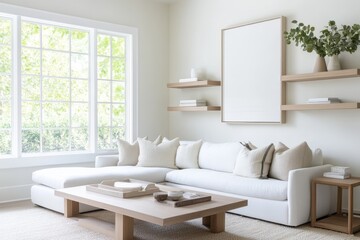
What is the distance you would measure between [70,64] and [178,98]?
1.81m

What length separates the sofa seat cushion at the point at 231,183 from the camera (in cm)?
388

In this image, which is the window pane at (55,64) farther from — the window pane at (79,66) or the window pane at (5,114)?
the window pane at (5,114)

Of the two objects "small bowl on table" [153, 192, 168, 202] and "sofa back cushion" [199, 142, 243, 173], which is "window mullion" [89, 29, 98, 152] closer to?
"sofa back cushion" [199, 142, 243, 173]

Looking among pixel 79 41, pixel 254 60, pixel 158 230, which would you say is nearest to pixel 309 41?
pixel 254 60

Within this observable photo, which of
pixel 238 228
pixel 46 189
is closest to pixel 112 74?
pixel 46 189

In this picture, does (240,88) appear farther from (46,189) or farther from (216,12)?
(46,189)

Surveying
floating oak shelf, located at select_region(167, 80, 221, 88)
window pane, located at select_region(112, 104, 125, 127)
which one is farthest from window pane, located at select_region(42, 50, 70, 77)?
floating oak shelf, located at select_region(167, 80, 221, 88)

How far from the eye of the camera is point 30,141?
5113mm

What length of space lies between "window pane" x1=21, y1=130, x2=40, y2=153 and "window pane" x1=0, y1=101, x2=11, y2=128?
0.72 feet

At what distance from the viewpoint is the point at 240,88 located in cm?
540

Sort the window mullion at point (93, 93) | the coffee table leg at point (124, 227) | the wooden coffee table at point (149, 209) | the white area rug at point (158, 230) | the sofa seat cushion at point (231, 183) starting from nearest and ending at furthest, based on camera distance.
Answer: the wooden coffee table at point (149, 209)
the coffee table leg at point (124, 227)
the white area rug at point (158, 230)
the sofa seat cushion at point (231, 183)
the window mullion at point (93, 93)

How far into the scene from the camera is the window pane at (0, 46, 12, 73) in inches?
192

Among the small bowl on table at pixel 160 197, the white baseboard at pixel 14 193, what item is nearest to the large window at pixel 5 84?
the white baseboard at pixel 14 193

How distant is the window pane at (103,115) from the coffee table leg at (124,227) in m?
2.72
